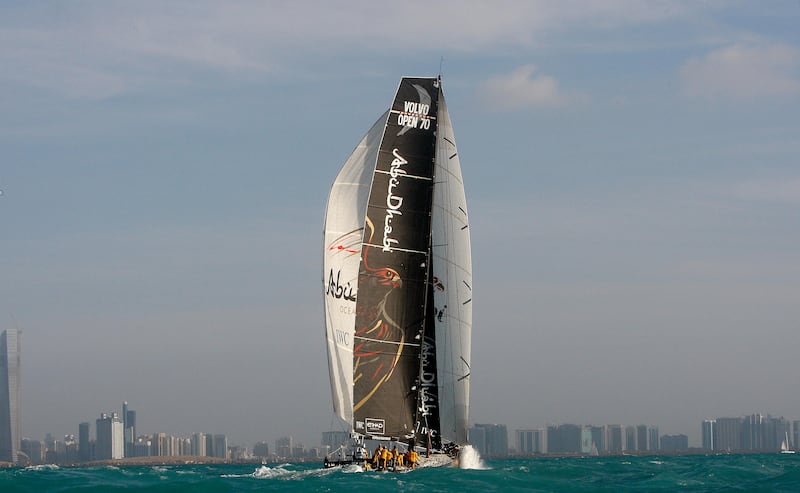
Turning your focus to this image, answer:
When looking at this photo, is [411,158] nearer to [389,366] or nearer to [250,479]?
[389,366]

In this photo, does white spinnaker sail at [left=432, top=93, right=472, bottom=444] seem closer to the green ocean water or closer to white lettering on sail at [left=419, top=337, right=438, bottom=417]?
white lettering on sail at [left=419, top=337, right=438, bottom=417]

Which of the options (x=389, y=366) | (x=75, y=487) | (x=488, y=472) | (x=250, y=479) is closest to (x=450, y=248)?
(x=389, y=366)

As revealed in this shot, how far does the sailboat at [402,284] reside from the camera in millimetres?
41906

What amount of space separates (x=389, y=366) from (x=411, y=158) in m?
7.37

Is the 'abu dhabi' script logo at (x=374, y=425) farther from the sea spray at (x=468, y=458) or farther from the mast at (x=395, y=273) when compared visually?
the sea spray at (x=468, y=458)

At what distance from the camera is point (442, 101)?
43.9 m

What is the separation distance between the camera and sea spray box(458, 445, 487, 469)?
4450 cm

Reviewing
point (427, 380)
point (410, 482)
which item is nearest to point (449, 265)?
point (427, 380)

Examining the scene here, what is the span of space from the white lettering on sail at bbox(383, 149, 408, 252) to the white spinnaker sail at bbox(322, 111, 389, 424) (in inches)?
74.8

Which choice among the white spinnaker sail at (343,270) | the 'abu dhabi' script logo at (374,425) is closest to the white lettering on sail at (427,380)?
the 'abu dhabi' script logo at (374,425)

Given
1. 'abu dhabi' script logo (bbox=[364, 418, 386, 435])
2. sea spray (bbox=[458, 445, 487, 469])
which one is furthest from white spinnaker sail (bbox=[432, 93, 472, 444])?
'abu dhabi' script logo (bbox=[364, 418, 386, 435])

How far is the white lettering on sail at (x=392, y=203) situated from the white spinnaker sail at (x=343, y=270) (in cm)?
190

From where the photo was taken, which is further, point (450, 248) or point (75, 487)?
point (450, 248)

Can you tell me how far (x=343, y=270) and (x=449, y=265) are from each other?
3.94 m
